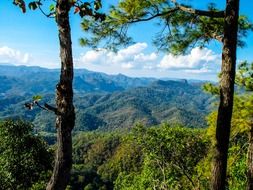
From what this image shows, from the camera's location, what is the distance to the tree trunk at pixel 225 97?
27.7ft

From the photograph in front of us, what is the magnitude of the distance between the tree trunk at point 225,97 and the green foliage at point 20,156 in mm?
26056

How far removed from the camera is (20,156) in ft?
108

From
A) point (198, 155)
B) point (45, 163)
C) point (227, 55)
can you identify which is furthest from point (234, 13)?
point (45, 163)

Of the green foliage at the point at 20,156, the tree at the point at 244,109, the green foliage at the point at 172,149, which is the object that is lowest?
the green foliage at the point at 20,156

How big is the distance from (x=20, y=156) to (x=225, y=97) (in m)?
27.0

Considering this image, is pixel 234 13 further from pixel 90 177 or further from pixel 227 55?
pixel 90 177

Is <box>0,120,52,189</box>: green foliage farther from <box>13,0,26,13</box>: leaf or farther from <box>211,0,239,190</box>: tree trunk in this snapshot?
<box>13,0,26,13</box>: leaf

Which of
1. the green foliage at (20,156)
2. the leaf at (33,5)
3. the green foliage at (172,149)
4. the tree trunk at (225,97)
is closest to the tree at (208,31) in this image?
the tree trunk at (225,97)

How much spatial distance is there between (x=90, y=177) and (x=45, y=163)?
3961 inches

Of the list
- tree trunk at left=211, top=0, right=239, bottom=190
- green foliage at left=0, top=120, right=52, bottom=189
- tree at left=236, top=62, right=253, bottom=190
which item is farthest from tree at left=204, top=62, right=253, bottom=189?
green foliage at left=0, top=120, right=52, bottom=189

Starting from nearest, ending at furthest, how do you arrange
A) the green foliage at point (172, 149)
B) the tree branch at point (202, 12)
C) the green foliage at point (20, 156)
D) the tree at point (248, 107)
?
the tree branch at point (202, 12)
the tree at point (248, 107)
the green foliage at point (172, 149)
the green foliage at point (20, 156)

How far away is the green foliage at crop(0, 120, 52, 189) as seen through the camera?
32.2m

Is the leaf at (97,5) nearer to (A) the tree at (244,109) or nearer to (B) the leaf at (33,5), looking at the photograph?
(B) the leaf at (33,5)

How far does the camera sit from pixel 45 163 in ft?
116
